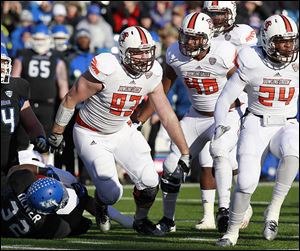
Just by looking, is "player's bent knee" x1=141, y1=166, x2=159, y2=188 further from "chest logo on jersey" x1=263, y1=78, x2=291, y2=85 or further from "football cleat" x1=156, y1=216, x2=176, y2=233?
"chest logo on jersey" x1=263, y1=78, x2=291, y2=85

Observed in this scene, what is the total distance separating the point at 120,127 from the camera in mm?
9906

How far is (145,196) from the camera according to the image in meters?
9.85

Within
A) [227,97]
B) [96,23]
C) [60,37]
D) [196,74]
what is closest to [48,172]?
[227,97]

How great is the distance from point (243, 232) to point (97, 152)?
58.2 inches

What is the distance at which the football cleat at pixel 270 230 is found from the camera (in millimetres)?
9289

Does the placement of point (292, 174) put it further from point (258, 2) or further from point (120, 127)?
point (258, 2)

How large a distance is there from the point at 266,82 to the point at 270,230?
1.16 m

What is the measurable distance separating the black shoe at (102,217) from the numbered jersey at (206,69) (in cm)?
142

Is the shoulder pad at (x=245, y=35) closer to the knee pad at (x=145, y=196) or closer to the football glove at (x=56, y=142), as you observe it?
the knee pad at (x=145, y=196)

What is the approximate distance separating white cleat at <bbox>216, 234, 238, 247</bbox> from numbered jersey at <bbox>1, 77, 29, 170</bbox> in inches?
74.2

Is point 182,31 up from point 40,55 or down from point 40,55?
up

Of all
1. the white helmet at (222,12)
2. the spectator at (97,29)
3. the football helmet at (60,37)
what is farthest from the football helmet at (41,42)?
the white helmet at (222,12)

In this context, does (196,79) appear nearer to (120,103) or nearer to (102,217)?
(120,103)

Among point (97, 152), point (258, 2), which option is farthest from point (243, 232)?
point (258, 2)
